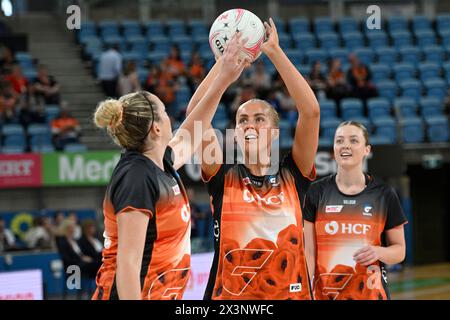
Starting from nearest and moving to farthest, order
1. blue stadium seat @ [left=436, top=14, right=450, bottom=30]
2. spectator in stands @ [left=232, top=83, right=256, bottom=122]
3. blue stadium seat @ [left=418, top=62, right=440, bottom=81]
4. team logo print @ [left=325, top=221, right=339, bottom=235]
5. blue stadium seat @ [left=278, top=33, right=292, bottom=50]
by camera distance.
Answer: team logo print @ [left=325, top=221, right=339, bottom=235]
spectator in stands @ [left=232, top=83, right=256, bottom=122]
blue stadium seat @ [left=418, top=62, right=440, bottom=81]
blue stadium seat @ [left=278, top=33, right=292, bottom=50]
blue stadium seat @ [left=436, top=14, right=450, bottom=30]

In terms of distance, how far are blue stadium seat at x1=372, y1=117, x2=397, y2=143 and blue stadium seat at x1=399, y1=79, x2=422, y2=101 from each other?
62.1 inches

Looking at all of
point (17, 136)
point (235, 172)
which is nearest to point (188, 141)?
point (235, 172)

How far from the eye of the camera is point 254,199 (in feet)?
13.3

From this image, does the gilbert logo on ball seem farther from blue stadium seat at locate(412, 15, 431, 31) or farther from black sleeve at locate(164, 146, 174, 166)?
blue stadium seat at locate(412, 15, 431, 31)

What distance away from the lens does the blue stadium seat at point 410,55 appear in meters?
16.9

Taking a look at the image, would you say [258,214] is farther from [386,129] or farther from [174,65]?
[174,65]

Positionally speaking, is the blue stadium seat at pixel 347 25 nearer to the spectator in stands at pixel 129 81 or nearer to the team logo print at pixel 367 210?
the spectator in stands at pixel 129 81

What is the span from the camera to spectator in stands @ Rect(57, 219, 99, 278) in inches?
418

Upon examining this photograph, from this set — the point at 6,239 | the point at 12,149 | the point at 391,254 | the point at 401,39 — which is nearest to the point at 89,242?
the point at 6,239

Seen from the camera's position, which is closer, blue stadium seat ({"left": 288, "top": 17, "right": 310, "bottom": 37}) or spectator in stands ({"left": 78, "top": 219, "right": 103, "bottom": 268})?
spectator in stands ({"left": 78, "top": 219, "right": 103, "bottom": 268})

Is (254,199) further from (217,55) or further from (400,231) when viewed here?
(400,231)

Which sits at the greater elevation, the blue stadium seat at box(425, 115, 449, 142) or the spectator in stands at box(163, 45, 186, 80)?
the spectator in stands at box(163, 45, 186, 80)

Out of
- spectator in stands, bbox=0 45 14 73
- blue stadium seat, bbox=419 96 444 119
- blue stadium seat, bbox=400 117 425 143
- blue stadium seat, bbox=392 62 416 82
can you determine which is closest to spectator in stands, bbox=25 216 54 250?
spectator in stands, bbox=0 45 14 73
